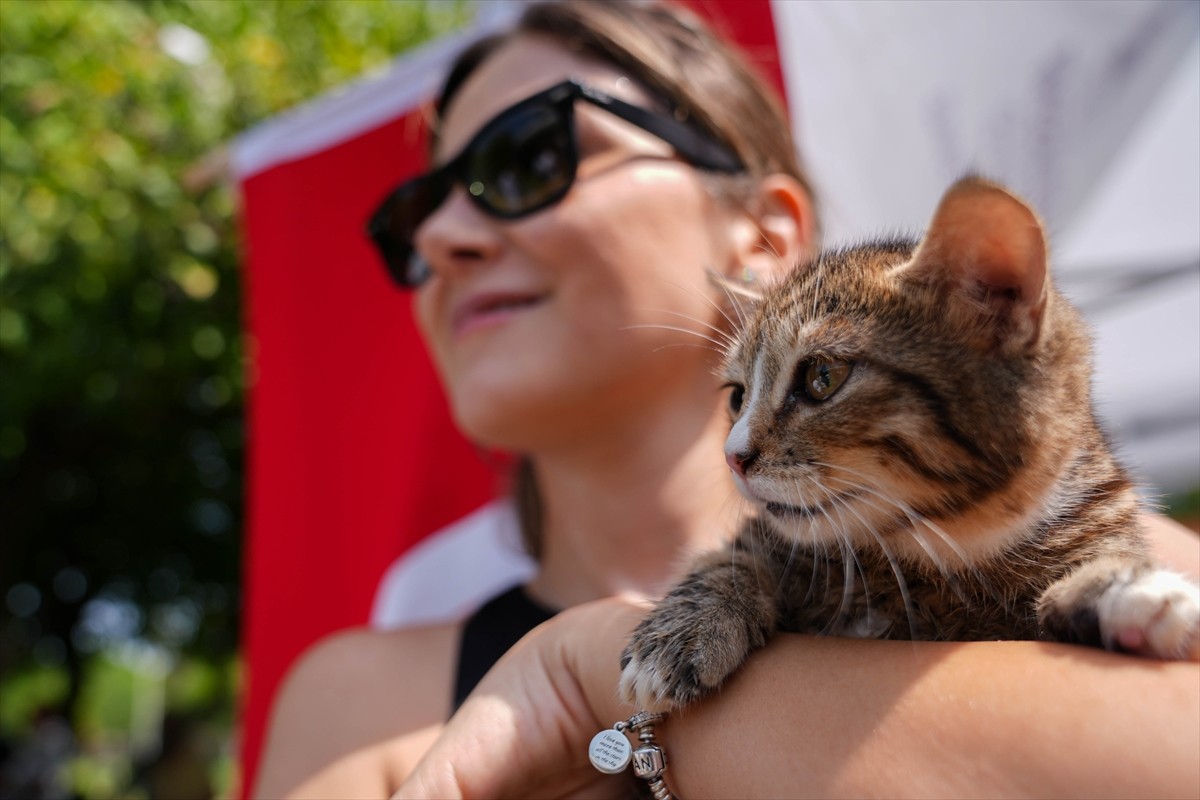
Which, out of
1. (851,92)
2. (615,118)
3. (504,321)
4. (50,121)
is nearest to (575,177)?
(615,118)

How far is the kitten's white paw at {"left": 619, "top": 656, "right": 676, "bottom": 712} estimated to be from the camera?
4.08 ft

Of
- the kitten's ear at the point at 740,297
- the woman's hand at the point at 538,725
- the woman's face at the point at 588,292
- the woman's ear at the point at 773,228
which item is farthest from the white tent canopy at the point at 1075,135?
the woman's hand at the point at 538,725

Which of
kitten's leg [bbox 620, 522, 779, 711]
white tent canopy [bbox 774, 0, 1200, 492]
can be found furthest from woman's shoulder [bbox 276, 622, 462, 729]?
white tent canopy [bbox 774, 0, 1200, 492]

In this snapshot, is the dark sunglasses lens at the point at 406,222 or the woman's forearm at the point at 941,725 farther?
the dark sunglasses lens at the point at 406,222

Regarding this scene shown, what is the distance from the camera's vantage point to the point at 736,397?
5.07ft

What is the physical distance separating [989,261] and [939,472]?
0.29 m

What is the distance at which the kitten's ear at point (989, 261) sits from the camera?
1.13 meters

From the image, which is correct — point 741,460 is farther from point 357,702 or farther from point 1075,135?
point 1075,135

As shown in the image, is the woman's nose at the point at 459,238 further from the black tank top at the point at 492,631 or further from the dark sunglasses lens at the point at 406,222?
the black tank top at the point at 492,631

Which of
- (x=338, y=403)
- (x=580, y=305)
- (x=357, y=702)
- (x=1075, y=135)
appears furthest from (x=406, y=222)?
(x=1075, y=135)

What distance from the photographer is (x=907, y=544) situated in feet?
4.24

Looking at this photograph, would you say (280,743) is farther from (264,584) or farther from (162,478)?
(162,478)

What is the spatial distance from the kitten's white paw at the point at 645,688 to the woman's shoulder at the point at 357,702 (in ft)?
2.52

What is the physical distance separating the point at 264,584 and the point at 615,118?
8.16 ft
